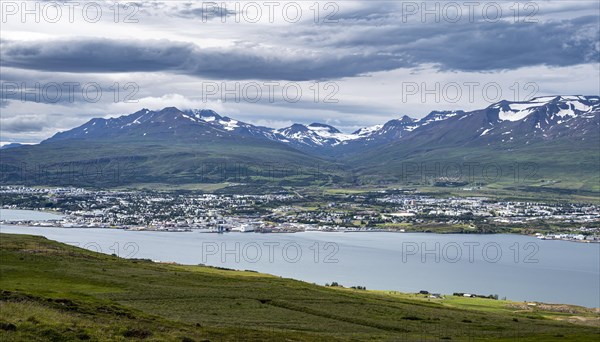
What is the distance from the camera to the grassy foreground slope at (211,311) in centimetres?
3353

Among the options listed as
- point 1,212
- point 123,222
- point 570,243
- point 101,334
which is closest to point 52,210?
point 1,212

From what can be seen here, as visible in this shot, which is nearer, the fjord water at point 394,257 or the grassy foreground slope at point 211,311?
the grassy foreground slope at point 211,311

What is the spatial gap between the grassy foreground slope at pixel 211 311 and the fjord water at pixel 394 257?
68.5ft

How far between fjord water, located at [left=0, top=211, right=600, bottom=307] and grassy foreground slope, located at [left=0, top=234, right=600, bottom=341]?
20.9 m

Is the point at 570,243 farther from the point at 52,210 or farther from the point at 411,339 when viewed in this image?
the point at 52,210

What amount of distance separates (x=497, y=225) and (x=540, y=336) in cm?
12497

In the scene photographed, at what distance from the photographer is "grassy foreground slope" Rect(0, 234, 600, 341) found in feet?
110

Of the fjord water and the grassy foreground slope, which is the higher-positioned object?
the grassy foreground slope

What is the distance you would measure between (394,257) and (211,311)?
244ft

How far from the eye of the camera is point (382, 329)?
163 feet

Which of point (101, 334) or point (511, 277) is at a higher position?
point (101, 334)

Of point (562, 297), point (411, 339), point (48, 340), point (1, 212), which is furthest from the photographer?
point (1, 212)

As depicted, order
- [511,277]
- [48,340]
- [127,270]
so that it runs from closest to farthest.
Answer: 1. [48,340]
2. [127,270]
3. [511,277]

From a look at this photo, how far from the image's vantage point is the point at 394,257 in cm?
12069
